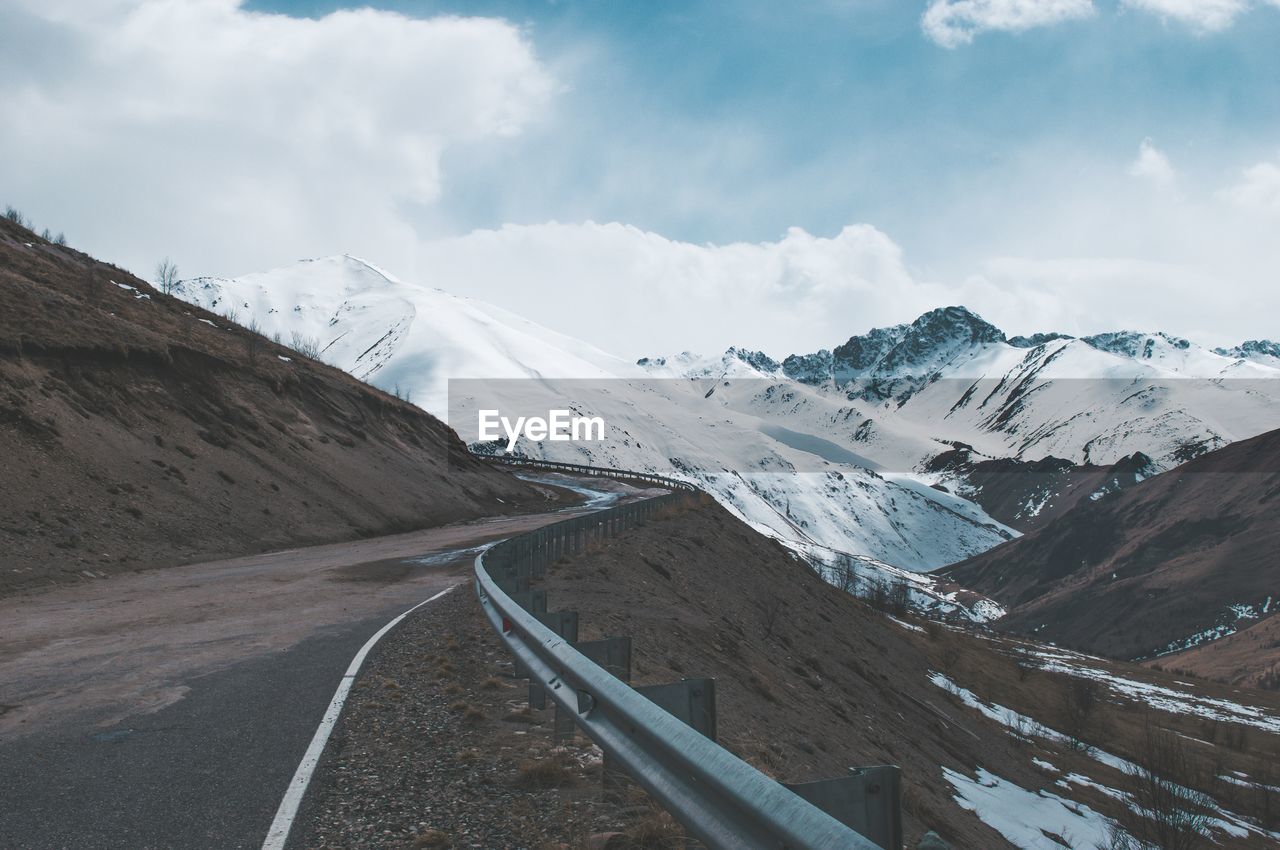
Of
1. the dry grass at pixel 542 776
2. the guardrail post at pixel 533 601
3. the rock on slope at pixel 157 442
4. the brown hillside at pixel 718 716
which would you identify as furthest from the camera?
the rock on slope at pixel 157 442

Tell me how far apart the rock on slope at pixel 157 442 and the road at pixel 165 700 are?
482 cm

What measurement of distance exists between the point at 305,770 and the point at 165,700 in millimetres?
3012

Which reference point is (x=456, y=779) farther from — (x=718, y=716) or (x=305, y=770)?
(x=718, y=716)

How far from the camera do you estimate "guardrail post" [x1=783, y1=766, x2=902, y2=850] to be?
Answer: 2.87 meters

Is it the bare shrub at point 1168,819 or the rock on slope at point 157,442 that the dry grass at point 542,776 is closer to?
the rock on slope at point 157,442

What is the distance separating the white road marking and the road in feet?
0.25

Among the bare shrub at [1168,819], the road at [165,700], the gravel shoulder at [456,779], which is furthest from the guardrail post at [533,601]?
the bare shrub at [1168,819]

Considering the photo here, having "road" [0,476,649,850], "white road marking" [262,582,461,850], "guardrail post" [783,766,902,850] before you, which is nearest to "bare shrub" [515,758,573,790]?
"white road marking" [262,582,461,850]

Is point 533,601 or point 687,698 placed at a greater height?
point 687,698

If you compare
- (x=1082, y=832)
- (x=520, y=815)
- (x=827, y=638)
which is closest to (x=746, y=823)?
(x=520, y=815)

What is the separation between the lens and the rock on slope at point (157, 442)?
72.3ft

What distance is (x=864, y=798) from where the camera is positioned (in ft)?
9.59

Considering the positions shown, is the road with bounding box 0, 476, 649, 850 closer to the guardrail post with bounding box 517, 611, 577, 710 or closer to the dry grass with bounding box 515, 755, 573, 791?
the dry grass with bounding box 515, 755, 573, 791

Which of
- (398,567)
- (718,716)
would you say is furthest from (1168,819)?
(398,567)
